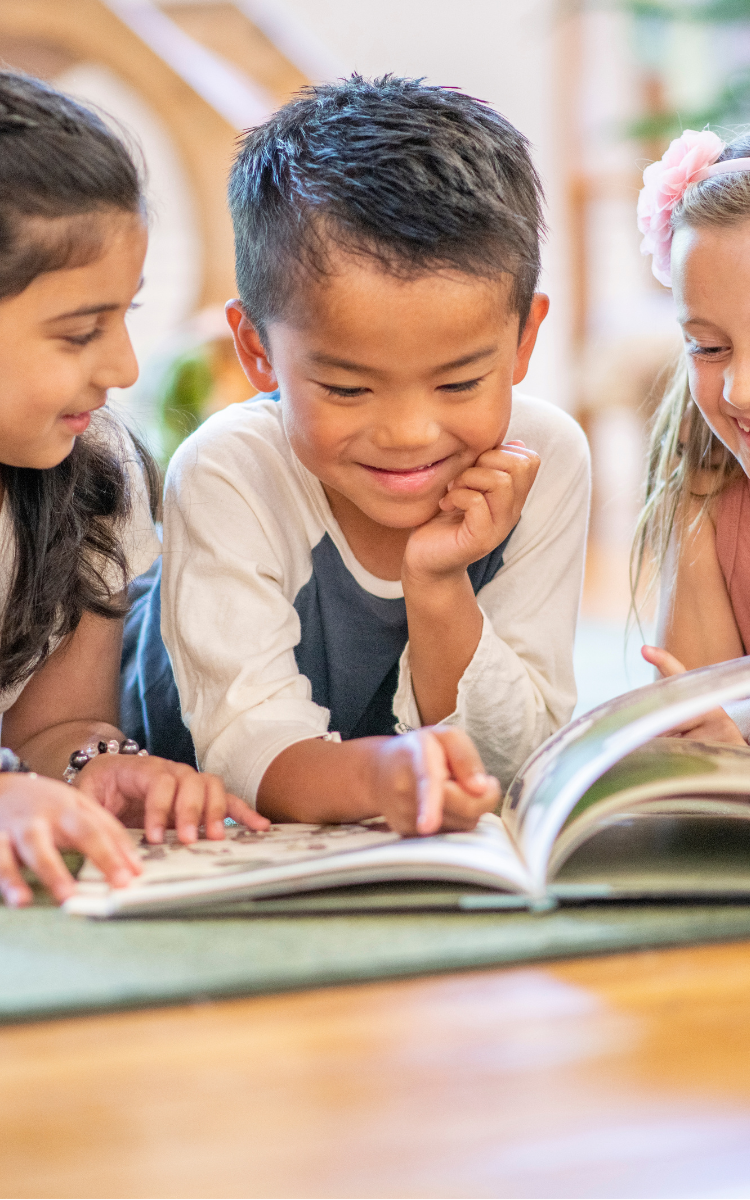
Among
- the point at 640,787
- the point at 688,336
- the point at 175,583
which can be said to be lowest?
the point at 640,787

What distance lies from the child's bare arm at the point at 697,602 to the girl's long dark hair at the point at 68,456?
490 mm

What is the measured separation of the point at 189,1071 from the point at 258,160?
68cm

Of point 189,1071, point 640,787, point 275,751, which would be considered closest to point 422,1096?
point 189,1071

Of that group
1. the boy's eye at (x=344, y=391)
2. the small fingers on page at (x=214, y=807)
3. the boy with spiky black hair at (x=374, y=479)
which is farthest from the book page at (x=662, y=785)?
the boy's eye at (x=344, y=391)

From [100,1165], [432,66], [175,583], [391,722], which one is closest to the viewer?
[100,1165]

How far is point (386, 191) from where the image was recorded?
2.69 ft

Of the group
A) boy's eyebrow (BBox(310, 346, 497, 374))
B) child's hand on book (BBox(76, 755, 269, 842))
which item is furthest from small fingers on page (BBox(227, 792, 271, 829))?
boy's eyebrow (BBox(310, 346, 497, 374))

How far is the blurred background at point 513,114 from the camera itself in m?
2.52

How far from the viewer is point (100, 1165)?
0.43 meters

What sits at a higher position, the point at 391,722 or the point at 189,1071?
the point at 391,722

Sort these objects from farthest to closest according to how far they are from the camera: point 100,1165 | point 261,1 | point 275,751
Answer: point 261,1, point 275,751, point 100,1165

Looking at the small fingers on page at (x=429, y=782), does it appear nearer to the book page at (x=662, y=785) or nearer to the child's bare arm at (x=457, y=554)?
the book page at (x=662, y=785)

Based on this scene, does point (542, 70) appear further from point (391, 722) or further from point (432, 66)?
point (391, 722)

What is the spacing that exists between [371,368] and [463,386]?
0.07 meters
